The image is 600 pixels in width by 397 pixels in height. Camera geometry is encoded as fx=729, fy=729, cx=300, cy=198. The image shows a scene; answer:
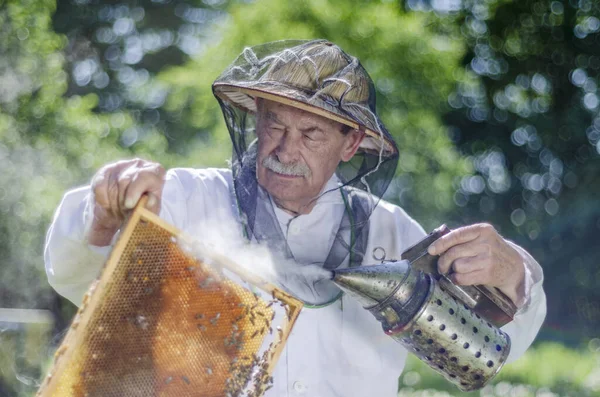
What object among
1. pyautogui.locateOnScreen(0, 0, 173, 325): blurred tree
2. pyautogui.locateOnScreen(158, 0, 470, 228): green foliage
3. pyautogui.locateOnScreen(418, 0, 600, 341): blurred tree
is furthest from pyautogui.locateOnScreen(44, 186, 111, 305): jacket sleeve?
pyautogui.locateOnScreen(418, 0, 600, 341): blurred tree

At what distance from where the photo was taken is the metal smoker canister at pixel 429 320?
2516 mm

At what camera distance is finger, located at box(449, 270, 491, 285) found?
106 inches

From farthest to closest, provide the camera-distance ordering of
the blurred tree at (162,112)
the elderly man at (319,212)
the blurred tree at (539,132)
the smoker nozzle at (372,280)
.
Answer: the blurred tree at (539,132), the blurred tree at (162,112), the elderly man at (319,212), the smoker nozzle at (372,280)

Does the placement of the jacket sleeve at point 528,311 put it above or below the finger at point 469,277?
below

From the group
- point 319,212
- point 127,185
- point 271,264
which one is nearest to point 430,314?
point 271,264

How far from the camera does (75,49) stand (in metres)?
15.6

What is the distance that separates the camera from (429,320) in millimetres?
2561

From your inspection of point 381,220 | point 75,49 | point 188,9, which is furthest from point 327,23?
point 188,9

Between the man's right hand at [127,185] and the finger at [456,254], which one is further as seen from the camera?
the finger at [456,254]

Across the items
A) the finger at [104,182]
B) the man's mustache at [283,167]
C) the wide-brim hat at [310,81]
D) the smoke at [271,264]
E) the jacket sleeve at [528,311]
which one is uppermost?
the finger at [104,182]

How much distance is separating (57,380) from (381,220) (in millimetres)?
1720

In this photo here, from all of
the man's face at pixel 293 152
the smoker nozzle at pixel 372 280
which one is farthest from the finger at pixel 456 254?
the man's face at pixel 293 152

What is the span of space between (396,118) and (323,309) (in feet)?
20.2

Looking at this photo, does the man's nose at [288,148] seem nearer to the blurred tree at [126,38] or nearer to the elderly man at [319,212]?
the elderly man at [319,212]
